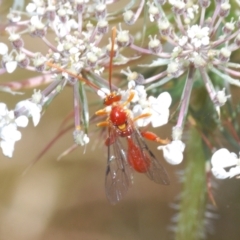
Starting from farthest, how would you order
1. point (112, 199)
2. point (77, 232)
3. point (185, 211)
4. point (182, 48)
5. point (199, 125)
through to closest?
point (77, 232) < point (185, 211) < point (199, 125) < point (112, 199) < point (182, 48)

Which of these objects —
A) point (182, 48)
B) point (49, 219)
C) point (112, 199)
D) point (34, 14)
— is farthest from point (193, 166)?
point (49, 219)

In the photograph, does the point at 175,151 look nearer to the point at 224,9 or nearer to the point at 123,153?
the point at 123,153

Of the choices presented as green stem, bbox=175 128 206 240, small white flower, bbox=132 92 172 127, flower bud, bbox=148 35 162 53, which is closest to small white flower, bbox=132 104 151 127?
small white flower, bbox=132 92 172 127

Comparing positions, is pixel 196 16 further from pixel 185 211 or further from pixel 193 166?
pixel 185 211

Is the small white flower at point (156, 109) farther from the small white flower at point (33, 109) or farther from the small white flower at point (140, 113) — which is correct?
the small white flower at point (33, 109)

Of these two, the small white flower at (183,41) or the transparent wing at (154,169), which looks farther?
the transparent wing at (154,169)

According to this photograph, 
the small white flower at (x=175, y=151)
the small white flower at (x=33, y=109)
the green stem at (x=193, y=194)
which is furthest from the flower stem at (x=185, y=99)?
the green stem at (x=193, y=194)

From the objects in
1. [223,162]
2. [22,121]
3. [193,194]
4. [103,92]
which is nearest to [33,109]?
[22,121]
